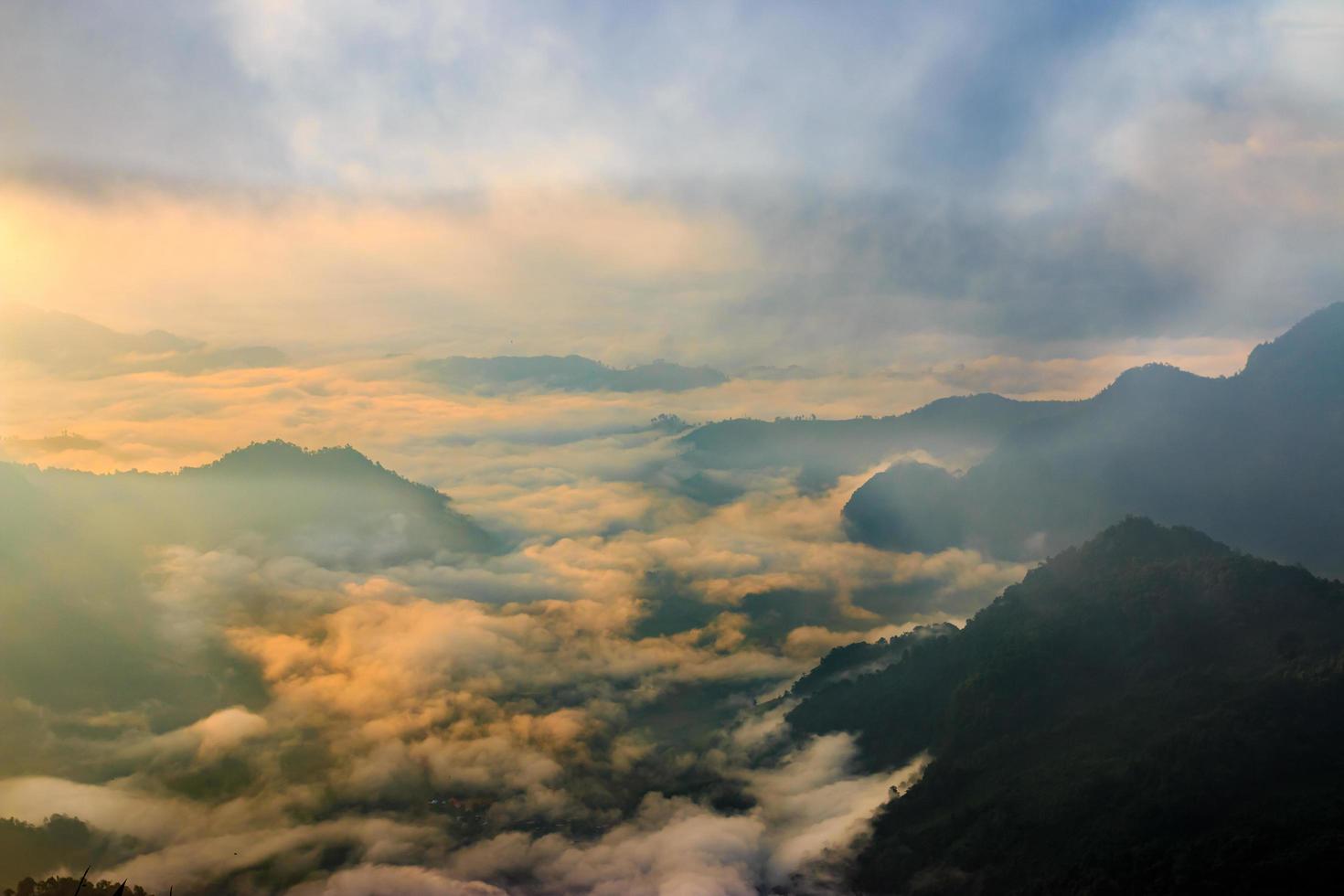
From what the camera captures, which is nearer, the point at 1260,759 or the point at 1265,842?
the point at 1265,842

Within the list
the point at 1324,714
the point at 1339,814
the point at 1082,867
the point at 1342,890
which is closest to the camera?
the point at 1342,890

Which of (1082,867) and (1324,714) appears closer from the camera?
(1082,867)

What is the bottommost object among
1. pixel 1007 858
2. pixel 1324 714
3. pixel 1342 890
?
pixel 1007 858

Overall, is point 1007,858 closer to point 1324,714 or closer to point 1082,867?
point 1082,867

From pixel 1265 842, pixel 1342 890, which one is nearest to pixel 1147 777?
pixel 1265 842

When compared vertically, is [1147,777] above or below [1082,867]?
above

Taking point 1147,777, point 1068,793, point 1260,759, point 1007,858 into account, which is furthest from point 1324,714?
point 1007,858

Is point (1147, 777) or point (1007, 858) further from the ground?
point (1147, 777)

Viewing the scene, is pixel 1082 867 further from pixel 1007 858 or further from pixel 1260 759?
pixel 1260 759

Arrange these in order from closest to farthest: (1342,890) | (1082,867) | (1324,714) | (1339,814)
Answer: (1342,890) < (1339,814) < (1082,867) < (1324,714)
